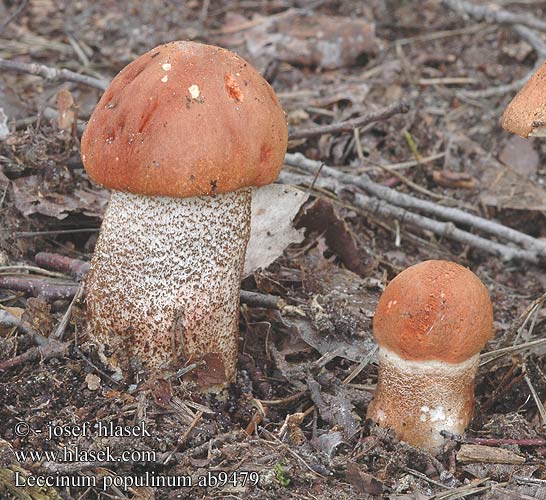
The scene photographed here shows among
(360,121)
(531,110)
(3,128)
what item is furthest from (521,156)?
(3,128)

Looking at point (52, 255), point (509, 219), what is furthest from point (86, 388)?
point (509, 219)

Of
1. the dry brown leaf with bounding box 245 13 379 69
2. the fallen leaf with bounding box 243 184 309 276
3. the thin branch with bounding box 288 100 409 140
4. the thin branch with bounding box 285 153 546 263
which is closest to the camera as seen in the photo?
the fallen leaf with bounding box 243 184 309 276

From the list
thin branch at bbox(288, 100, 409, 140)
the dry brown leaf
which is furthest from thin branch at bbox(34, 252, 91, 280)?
the dry brown leaf

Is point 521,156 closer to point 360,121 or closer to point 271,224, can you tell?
point 360,121

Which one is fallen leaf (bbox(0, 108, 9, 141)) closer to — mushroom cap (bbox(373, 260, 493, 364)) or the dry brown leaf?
mushroom cap (bbox(373, 260, 493, 364))

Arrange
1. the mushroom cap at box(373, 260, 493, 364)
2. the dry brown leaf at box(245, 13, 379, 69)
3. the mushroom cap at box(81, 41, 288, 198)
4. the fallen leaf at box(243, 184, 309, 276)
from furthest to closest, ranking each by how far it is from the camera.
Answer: the dry brown leaf at box(245, 13, 379, 69)
the fallen leaf at box(243, 184, 309, 276)
the mushroom cap at box(373, 260, 493, 364)
the mushroom cap at box(81, 41, 288, 198)

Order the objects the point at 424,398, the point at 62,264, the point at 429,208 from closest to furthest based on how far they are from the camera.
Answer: the point at 424,398 → the point at 62,264 → the point at 429,208

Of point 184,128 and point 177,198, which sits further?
point 177,198
